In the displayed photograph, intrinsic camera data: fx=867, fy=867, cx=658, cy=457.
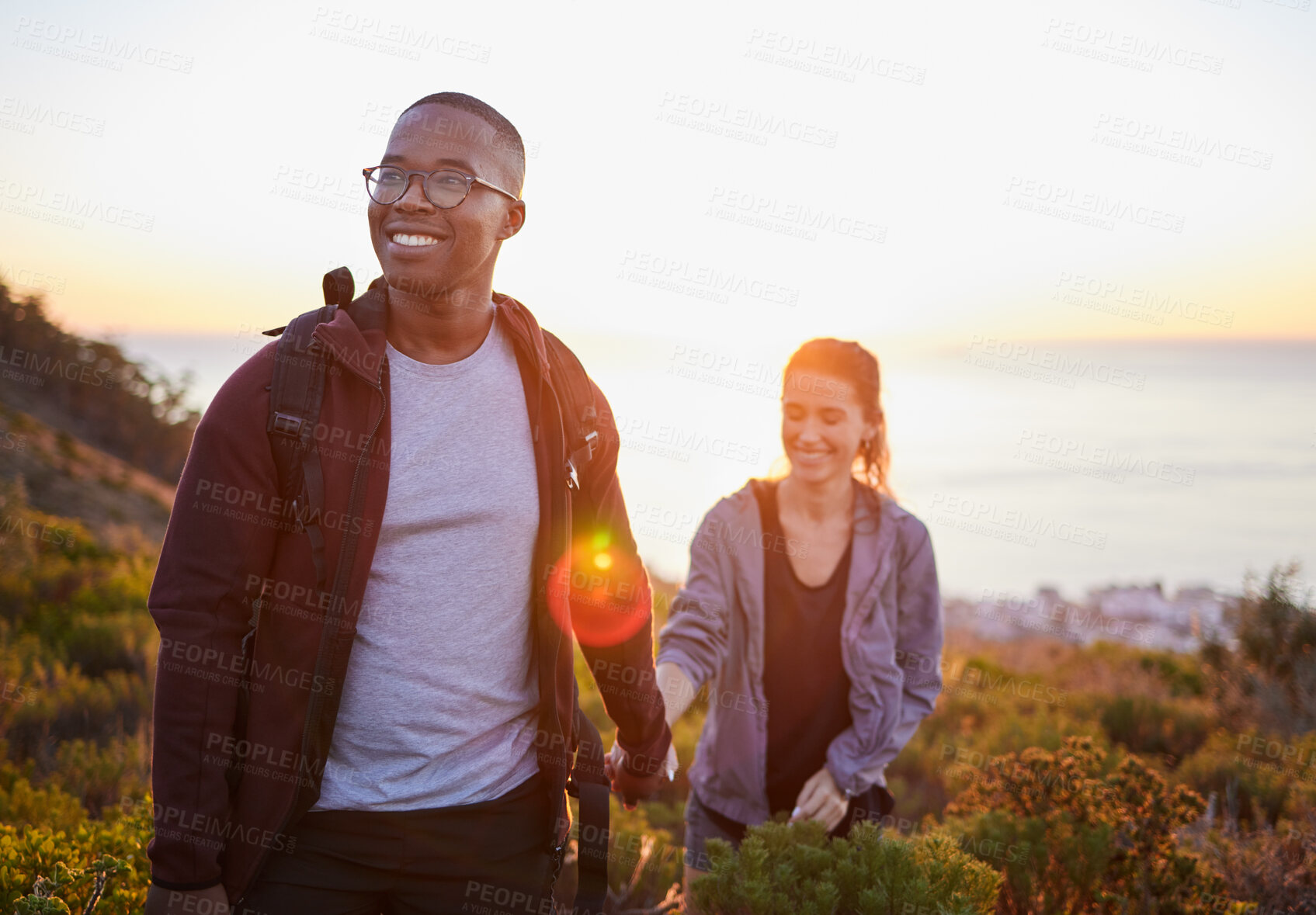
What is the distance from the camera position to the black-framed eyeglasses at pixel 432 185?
2.25m

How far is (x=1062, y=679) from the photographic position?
11.1m

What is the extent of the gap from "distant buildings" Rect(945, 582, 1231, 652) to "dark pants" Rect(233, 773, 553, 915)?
17.2 metres

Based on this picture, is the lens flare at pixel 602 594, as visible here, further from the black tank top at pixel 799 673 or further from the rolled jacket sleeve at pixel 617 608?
the black tank top at pixel 799 673

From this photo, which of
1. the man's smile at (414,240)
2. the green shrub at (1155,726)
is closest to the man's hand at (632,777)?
the man's smile at (414,240)

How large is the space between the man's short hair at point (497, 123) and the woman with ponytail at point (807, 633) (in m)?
1.72

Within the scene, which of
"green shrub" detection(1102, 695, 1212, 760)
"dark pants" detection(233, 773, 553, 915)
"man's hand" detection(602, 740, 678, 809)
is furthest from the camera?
"green shrub" detection(1102, 695, 1212, 760)

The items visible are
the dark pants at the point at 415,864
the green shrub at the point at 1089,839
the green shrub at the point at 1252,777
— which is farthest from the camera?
the green shrub at the point at 1252,777

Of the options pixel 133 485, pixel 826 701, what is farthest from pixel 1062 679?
pixel 133 485

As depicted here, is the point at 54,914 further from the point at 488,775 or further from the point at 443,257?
the point at 443,257

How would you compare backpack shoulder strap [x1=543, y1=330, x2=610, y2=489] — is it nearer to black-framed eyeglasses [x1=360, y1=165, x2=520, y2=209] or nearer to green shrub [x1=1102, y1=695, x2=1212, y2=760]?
black-framed eyeglasses [x1=360, y1=165, x2=520, y2=209]

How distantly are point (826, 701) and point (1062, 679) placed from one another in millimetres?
8921

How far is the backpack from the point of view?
198 cm

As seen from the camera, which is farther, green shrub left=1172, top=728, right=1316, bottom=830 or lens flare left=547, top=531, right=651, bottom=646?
green shrub left=1172, top=728, right=1316, bottom=830

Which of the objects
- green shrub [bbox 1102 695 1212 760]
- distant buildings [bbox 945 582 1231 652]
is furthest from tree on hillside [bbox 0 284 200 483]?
green shrub [bbox 1102 695 1212 760]
